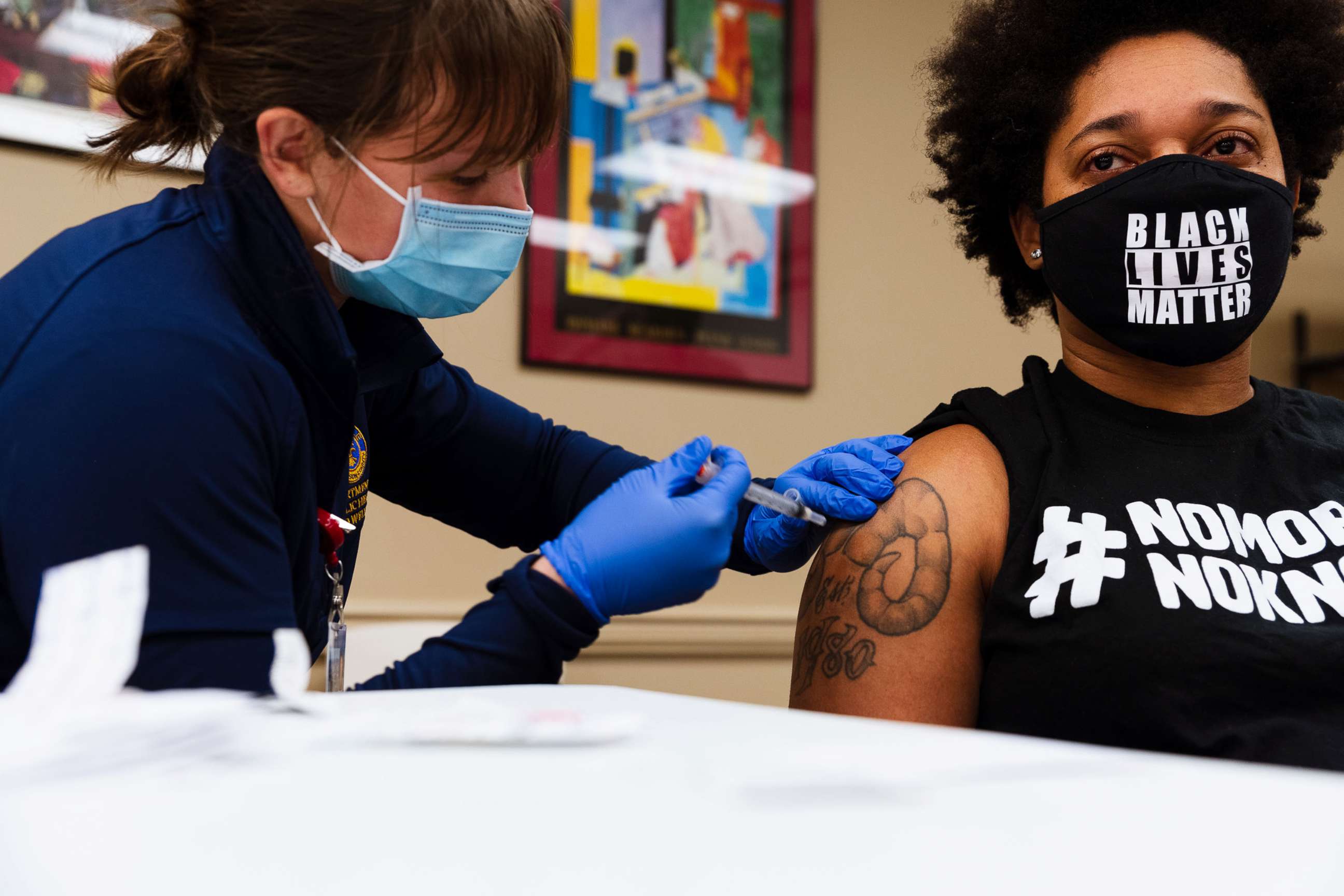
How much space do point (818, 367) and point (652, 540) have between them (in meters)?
1.86

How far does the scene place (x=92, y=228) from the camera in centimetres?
90

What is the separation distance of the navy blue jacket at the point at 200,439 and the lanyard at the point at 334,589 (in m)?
0.02

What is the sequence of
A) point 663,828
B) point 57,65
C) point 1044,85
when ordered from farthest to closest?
point 57,65, point 1044,85, point 663,828

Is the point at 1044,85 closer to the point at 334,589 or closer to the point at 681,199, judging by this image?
the point at 334,589

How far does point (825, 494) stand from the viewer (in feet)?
3.84

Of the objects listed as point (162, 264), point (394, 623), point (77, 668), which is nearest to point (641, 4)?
point (394, 623)

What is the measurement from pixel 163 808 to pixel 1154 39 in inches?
48.4

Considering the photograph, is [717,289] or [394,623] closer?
[394,623]

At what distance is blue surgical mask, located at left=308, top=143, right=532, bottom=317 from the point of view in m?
1.03

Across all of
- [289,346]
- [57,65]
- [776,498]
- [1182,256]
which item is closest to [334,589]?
[289,346]

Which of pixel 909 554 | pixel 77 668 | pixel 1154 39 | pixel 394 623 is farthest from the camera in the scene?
pixel 394 623

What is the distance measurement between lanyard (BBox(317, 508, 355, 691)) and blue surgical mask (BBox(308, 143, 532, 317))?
219 millimetres

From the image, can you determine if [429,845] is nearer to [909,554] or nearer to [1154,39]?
[909,554]

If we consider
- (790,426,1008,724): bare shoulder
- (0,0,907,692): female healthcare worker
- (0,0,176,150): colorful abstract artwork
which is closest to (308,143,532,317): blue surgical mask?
(0,0,907,692): female healthcare worker
